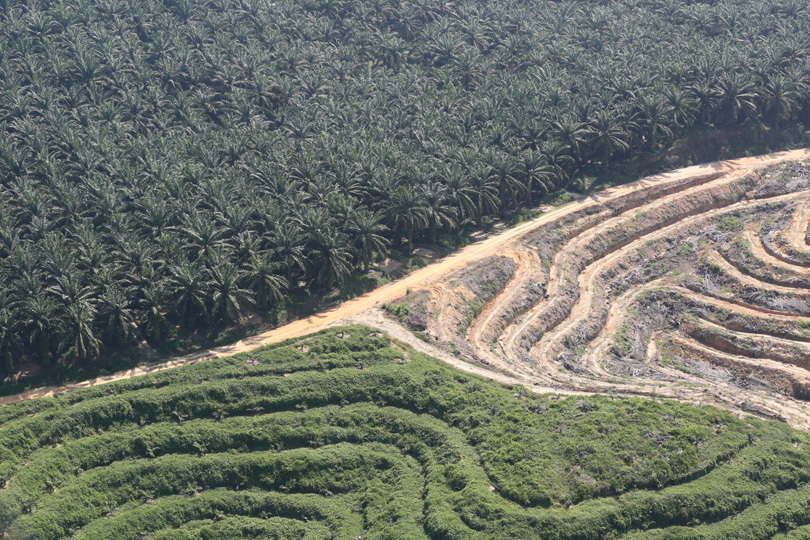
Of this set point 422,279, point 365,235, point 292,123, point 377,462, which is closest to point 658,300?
point 422,279

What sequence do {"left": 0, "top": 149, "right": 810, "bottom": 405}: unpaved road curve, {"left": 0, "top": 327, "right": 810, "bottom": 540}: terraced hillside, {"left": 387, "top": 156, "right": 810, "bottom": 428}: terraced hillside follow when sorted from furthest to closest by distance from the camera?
1. {"left": 387, "top": 156, "right": 810, "bottom": 428}: terraced hillside
2. {"left": 0, "top": 149, "right": 810, "bottom": 405}: unpaved road curve
3. {"left": 0, "top": 327, "right": 810, "bottom": 540}: terraced hillside

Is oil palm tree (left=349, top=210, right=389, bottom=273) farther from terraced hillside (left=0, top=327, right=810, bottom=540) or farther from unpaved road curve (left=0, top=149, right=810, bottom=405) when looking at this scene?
terraced hillside (left=0, top=327, right=810, bottom=540)

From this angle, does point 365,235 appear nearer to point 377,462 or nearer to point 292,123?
point 292,123

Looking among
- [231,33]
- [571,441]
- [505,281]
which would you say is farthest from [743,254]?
[231,33]

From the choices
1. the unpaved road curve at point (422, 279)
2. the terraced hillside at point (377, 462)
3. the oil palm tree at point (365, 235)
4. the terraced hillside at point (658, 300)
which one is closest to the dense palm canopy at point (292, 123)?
the oil palm tree at point (365, 235)

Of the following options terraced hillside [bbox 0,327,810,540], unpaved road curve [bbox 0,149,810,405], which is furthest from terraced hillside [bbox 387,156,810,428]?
terraced hillside [bbox 0,327,810,540]
